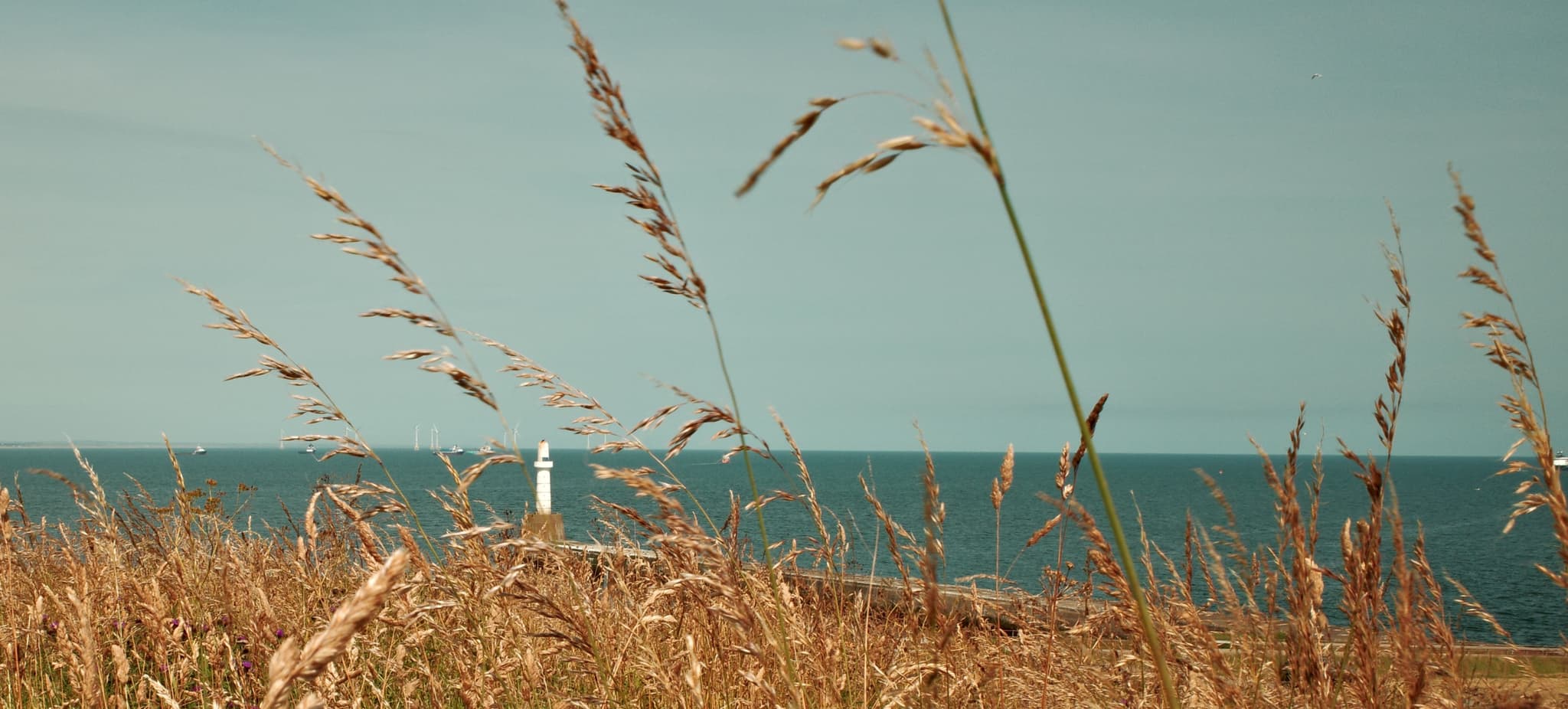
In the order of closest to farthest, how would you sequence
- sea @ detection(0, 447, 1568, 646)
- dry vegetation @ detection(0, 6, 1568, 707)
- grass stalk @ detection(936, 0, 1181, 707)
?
grass stalk @ detection(936, 0, 1181, 707), dry vegetation @ detection(0, 6, 1568, 707), sea @ detection(0, 447, 1568, 646)

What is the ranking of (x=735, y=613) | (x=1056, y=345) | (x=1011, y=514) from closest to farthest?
(x=1056, y=345) < (x=735, y=613) < (x=1011, y=514)

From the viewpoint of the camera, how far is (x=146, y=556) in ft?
15.5

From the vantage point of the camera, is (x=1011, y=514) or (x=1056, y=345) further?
(x=1011, y=514)

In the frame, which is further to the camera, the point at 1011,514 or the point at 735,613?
the point at 1011,514

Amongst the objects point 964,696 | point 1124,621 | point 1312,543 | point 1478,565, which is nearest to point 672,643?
point 964,696

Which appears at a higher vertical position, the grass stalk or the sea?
the grass stalk

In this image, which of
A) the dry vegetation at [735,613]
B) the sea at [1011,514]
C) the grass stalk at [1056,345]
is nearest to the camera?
the grass stalk at [1056,345]

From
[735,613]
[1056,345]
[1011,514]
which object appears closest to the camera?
[1056,345]

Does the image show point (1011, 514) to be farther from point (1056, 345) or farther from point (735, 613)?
point (1056, 345)

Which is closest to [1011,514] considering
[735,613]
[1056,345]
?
[735,613]

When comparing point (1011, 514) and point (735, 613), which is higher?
point (735, 613)

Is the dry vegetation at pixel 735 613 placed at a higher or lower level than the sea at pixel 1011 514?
higher

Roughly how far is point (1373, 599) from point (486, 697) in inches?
60.0

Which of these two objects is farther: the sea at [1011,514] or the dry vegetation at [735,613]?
the sea at [1011,514]
